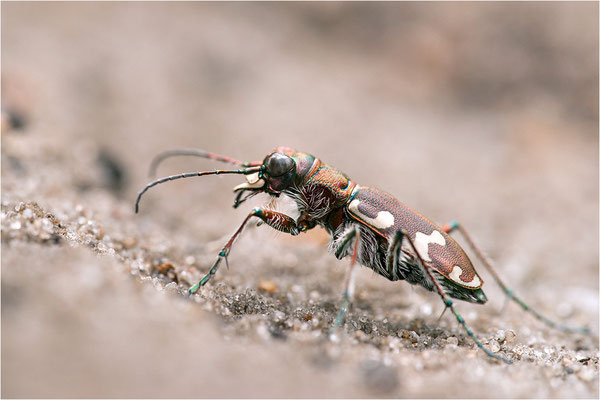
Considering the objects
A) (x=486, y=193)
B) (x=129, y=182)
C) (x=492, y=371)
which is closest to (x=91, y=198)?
(x=129, y=182)

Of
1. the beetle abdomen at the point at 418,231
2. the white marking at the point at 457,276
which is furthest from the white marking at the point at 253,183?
the white marking at the point at 457,276

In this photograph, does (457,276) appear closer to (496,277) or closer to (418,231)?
(418,231)

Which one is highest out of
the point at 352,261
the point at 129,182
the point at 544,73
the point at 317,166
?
the point at 544,73

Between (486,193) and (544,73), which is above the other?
(544,73)

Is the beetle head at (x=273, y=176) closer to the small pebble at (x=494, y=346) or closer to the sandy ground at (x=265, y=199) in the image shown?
the sandy ground at (x=265, y=199)

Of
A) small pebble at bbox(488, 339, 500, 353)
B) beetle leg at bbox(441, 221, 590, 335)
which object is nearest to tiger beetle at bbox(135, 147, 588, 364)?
small pebble at bbox(488, 339, 500, 353)

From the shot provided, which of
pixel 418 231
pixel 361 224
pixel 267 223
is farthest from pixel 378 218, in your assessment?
pixel 267 223

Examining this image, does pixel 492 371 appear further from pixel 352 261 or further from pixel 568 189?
pixel 568 189
